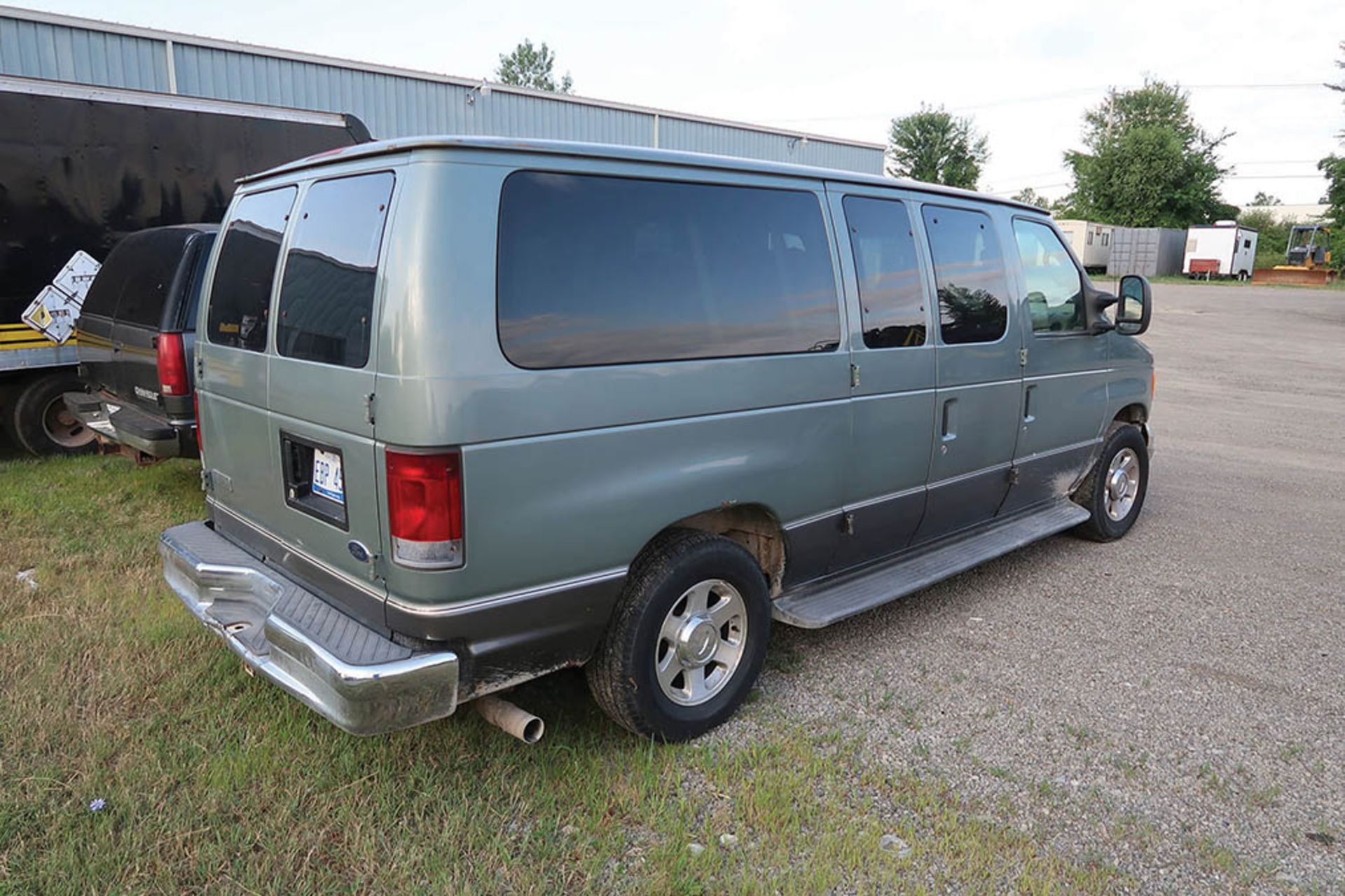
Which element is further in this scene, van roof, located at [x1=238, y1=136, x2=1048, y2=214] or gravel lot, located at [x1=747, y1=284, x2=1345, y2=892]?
gravel lot, located at [x1=747, y1=284, x2=1345, y2=892]

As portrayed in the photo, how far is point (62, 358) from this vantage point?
24.1 ft

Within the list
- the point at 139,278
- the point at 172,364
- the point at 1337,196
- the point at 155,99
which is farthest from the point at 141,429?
the point at 1337,196

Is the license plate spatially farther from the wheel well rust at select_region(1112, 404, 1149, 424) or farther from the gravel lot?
the wheel well rust at select_region(1112, 404, 1149, 424)

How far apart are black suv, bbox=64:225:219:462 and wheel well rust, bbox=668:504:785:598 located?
12.1 feet

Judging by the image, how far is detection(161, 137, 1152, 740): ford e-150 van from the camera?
2611 mm

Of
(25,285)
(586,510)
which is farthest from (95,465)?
(586,510)

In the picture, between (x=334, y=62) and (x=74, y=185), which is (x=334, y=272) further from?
(x=334, y=62)

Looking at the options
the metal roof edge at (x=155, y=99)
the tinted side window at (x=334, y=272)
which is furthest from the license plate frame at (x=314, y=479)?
the metal roof edge at (x=155, y=99)

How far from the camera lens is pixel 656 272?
3086mm

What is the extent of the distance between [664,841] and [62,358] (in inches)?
281

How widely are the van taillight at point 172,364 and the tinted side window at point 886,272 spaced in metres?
4.10

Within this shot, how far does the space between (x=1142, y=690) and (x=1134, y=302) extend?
8.25 ft

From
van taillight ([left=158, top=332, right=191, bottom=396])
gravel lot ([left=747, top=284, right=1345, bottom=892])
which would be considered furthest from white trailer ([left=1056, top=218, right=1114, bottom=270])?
van taillight ([left=158, top=332, right=191, bottom=396])

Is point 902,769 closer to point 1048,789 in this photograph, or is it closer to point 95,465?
point 1048,789
